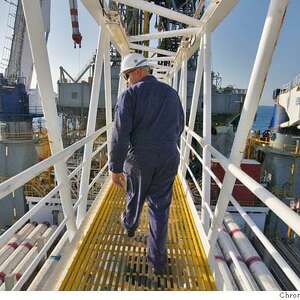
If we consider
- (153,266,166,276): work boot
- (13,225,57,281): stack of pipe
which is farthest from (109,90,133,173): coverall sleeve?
(13,225,57,281): stack of pipe

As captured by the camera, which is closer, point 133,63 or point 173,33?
point 133,63

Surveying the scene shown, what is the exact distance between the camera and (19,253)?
9.58m

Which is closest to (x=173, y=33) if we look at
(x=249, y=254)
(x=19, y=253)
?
(x=249, y=254)

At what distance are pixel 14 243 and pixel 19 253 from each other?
993 mm

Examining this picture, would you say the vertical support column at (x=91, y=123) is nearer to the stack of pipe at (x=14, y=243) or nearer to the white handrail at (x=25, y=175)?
the white handrail at (x=25, y=175)

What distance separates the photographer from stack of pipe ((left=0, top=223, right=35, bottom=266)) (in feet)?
31.1

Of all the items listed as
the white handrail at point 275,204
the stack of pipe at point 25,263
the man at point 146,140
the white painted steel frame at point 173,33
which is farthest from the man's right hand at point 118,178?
the stack of pipe at point 25,263

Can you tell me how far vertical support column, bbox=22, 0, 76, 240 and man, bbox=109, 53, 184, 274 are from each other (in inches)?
18.5

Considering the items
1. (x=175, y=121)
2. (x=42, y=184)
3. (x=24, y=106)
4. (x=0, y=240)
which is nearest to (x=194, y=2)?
(x=24, y=106)

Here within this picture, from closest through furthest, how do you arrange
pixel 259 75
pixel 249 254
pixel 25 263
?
pixel 259 75 < pixel 25 263 < pixel 249 254

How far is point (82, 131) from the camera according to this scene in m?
18.9

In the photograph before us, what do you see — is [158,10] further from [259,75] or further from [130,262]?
[130,262]

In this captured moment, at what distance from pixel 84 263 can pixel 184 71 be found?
4192 mm

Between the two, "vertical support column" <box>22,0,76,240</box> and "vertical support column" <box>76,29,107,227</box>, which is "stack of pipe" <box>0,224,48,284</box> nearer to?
"vertical support column" <box>76,29,107,227</box>
